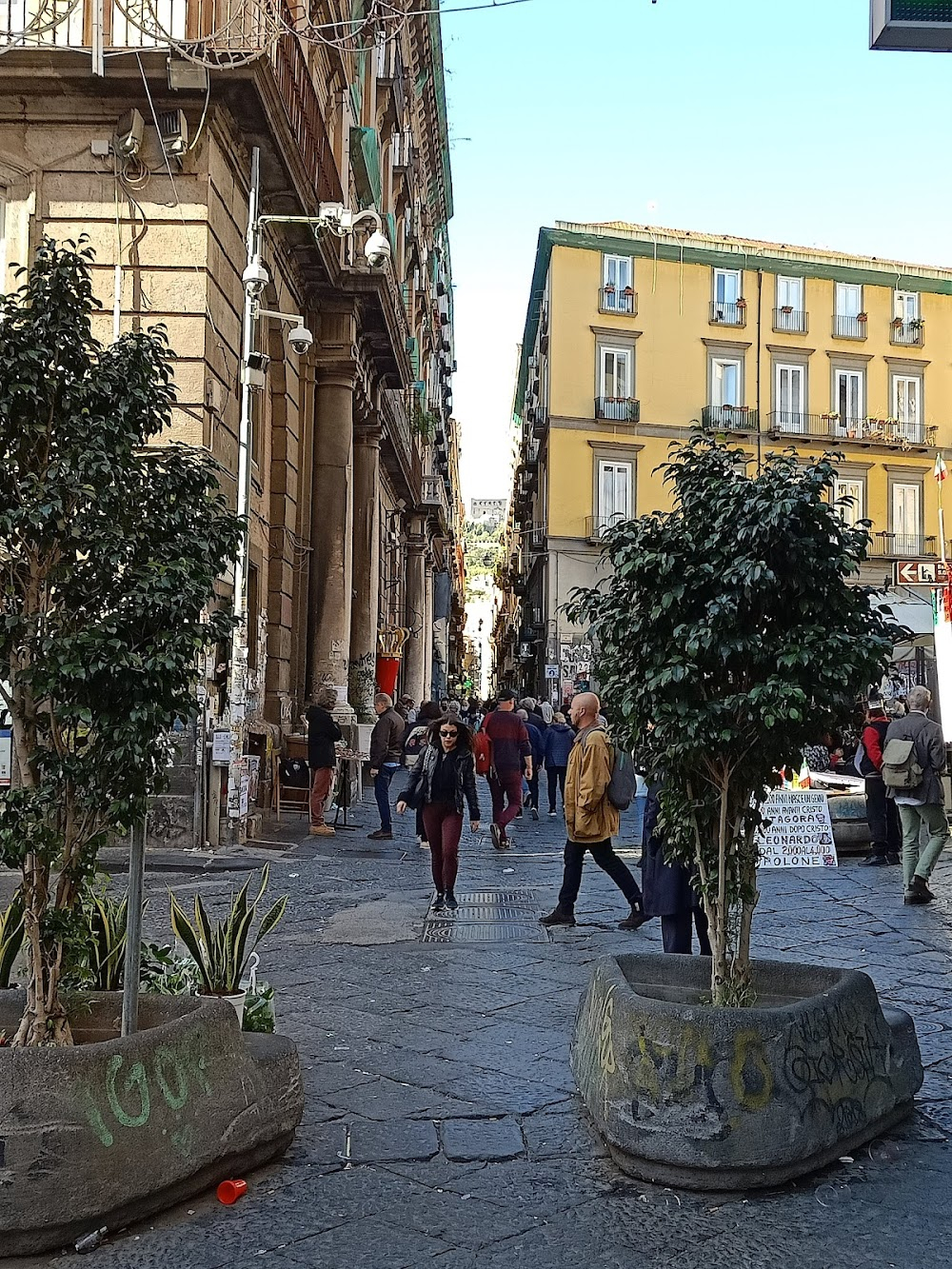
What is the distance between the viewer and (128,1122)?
12.5 ft

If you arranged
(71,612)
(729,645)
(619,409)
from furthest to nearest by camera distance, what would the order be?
1. (619,409)
2. (729,645)
3. (71,612)

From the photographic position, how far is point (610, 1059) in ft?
14.9

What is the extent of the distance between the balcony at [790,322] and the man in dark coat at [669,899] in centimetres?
3769

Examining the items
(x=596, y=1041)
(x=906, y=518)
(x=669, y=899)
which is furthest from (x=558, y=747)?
(x=906, y=518)

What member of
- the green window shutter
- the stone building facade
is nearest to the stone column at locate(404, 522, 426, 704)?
the stone building facade

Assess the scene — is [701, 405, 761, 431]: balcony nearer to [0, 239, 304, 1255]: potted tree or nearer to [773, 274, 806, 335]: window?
[773, 274, 806, 335]: window

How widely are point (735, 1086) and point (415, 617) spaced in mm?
33935

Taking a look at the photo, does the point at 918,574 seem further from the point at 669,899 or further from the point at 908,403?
the point at 908,403

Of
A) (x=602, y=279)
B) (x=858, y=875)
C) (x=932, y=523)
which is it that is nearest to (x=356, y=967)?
(x=858, y=875)

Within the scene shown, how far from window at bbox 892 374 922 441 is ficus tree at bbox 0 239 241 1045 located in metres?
41.5

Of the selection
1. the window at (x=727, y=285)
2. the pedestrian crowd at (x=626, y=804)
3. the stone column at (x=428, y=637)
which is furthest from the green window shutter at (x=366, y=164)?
the window at (x=727, y=285)

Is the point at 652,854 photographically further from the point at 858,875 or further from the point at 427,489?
the point at 427,489

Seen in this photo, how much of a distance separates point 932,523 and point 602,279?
13339 millimetres

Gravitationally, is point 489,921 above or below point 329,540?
below
